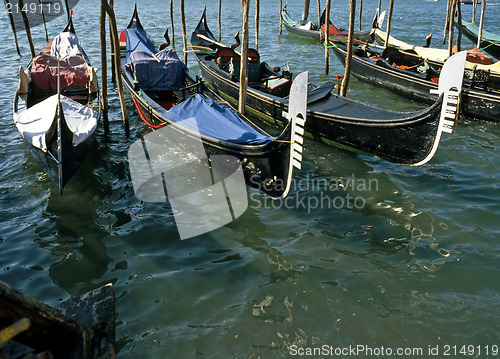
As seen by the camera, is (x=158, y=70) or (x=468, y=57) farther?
(x=468, y=57)

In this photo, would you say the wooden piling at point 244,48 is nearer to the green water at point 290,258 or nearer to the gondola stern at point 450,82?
the green water at point 290,258

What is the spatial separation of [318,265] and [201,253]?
1362mm

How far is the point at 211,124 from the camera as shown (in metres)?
6.44

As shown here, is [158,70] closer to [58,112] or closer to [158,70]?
[158,70]

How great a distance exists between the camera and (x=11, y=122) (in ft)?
28.0

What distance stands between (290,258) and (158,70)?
574 centimetres

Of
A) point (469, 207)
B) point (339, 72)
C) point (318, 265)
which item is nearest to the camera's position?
point (318, 265)

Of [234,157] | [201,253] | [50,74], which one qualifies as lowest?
[201,253]

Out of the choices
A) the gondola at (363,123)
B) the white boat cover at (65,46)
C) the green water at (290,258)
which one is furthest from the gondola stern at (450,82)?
the white boat cover at (65,46)

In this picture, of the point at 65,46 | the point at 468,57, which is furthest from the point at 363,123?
the point at 65,46

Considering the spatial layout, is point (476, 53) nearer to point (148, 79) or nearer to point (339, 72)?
point (339, 72)

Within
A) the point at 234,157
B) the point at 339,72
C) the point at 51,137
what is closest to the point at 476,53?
the point at 339,72

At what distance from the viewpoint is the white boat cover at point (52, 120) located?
20.3ft

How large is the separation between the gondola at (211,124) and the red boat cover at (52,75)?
951 millimetres
